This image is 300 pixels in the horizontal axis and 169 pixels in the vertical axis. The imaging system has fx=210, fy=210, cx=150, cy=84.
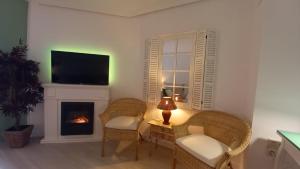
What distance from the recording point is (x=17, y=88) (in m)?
3.28

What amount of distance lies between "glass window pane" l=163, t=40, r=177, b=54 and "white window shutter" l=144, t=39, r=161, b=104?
0.37ft

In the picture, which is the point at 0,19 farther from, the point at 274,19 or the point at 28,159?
the point at 274,19

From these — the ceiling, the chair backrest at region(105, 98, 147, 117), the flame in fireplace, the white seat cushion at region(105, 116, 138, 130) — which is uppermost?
the ceiling

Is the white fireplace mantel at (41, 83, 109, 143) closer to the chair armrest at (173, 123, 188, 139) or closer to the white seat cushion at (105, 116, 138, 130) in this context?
the white seat cushion at (105, 116, 138, 130)

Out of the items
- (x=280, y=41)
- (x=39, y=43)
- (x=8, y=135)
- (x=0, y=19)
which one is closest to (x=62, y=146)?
(x=8, y=135)

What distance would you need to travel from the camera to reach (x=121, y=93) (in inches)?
162

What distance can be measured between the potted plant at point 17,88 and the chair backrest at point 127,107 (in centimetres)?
125

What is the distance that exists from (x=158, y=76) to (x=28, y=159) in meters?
2.29

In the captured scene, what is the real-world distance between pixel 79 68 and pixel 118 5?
1.37m

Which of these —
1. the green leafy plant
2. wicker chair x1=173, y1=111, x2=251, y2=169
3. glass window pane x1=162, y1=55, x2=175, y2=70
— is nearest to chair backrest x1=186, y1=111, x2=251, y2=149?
wicker chair x1=173, y1=111, x2=251, y2=169

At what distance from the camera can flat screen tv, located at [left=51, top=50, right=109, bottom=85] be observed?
362 centimetres

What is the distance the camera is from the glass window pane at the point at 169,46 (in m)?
3.49

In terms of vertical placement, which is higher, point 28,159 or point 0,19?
point 0,19

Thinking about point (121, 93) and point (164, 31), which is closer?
point (164, 31)
